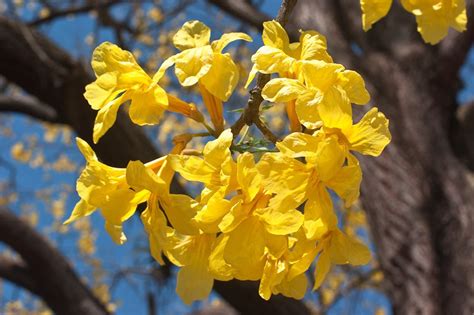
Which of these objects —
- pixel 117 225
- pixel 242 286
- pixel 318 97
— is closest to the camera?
pixel 318 97

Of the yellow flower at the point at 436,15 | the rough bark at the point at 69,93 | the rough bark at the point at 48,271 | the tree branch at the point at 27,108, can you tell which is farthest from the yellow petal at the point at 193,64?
the tree branch at the point at 27,108

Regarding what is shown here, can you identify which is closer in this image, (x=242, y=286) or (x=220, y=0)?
(x=242, y=286)

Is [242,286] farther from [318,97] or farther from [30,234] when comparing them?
[318,97]

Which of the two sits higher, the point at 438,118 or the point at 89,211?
the point at 89,211

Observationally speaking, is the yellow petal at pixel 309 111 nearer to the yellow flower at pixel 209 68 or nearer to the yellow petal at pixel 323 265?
the yellow flower at pixel 209 68

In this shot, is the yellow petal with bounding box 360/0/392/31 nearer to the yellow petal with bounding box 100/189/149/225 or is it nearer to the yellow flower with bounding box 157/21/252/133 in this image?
the yellow flower with bounding box 157/21/252/133

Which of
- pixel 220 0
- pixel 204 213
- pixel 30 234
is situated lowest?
pixel 30 234

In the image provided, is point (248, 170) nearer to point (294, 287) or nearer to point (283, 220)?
point (283, 220)

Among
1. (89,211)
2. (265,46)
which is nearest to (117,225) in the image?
(89,211)
